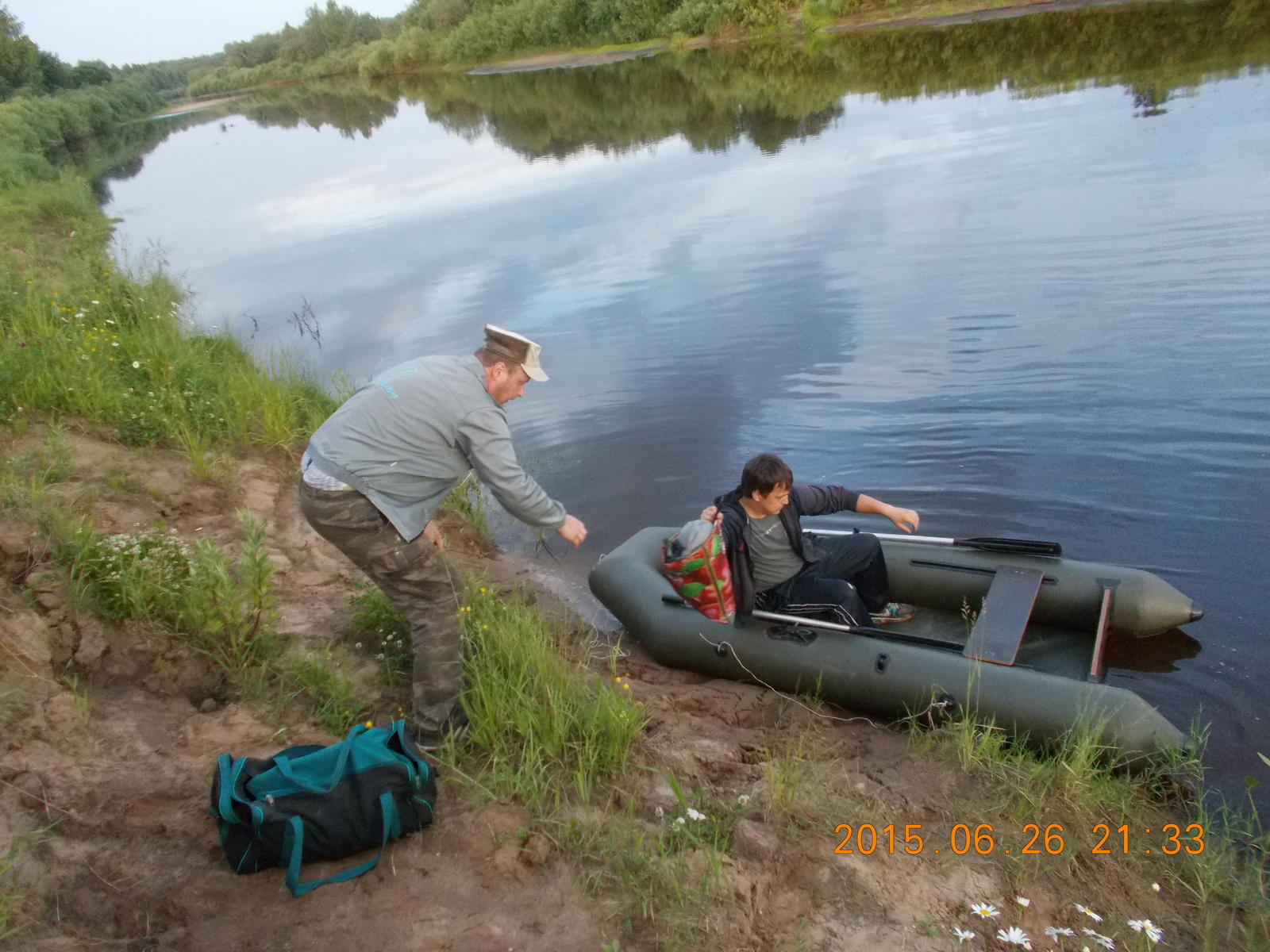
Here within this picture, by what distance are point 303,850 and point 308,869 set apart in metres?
0.08

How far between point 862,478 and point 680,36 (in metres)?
34.9

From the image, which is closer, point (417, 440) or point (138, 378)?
point (417, 440)

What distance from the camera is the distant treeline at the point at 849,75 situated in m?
16.3

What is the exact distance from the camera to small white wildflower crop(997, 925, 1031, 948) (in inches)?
99.0

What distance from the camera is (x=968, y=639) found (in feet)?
13.8

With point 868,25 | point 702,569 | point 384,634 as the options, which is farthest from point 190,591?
point 868,25

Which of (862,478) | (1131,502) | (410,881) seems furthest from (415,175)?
(410,881)

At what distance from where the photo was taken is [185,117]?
5775cm

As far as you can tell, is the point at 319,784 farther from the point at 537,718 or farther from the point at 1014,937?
the point at 1014,937

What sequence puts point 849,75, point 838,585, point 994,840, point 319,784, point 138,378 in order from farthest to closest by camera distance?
point 849,75, point 138,378, point 838,585, point 994,840, point 319,784

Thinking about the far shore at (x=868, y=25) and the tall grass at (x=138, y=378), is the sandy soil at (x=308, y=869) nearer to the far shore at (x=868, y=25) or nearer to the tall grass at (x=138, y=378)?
the tall grass at (x=138, y=378)

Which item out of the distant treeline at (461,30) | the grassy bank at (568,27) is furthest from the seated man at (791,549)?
the distant treeline at (461,30)

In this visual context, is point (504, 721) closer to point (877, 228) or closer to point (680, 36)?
point (877, 228)

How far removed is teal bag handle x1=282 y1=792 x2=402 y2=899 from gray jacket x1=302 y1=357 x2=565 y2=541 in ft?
3.28
